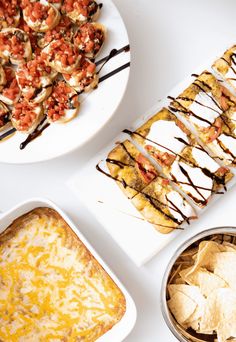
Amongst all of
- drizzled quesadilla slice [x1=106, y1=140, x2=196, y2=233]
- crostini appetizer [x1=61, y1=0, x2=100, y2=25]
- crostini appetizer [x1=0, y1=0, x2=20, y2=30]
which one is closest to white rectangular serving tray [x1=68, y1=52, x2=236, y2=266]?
drizzled quesadilla slice [x1=106, y1=140, x2=196, y2=233]

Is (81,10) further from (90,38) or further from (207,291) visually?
(207,291)

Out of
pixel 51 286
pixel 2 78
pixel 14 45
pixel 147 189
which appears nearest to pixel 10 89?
pixel 2 78

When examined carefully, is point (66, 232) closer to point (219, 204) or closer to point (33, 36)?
point (219, 204)

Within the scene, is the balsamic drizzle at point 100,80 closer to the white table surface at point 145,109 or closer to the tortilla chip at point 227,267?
the white table surface at point 145,109

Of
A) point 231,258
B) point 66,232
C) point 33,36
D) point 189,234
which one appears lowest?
point 231,258

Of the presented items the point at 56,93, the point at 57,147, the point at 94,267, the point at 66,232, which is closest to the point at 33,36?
the point at 56,93

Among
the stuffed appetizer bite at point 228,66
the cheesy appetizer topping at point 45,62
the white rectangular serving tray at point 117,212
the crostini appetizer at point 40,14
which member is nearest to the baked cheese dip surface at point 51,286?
the white rectangular serving tray at point 117,212
